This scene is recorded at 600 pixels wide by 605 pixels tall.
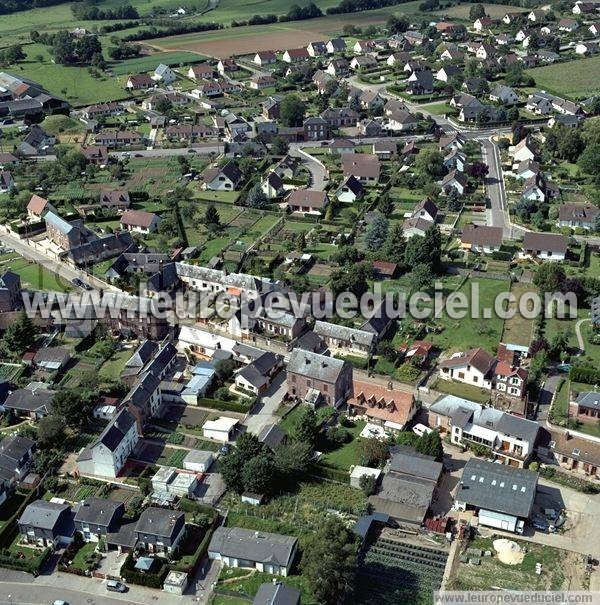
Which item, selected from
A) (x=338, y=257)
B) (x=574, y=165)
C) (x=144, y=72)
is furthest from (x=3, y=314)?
(x=144, y=72)

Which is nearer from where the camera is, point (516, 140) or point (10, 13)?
point (516, 140)

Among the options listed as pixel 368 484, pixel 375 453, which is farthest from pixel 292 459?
pixel 375 453

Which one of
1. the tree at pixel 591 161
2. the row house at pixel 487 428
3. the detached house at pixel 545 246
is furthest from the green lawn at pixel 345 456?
the tree at pixel 591 161

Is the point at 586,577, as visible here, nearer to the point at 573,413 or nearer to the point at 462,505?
the point at 462,505

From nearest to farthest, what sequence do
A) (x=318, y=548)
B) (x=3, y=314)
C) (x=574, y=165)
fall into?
(x=318, y=548)
(x=3, y=314)
(x=574, y=165)

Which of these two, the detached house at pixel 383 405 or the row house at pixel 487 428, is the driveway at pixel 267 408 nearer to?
the detached house at pixel 383 405

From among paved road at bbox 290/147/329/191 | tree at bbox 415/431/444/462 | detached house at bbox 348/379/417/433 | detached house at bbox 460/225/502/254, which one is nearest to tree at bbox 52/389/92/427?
detached house at bbox 348/379/417/433

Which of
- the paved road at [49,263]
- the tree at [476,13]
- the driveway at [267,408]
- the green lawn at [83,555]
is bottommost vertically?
the driveway at [267,408]
